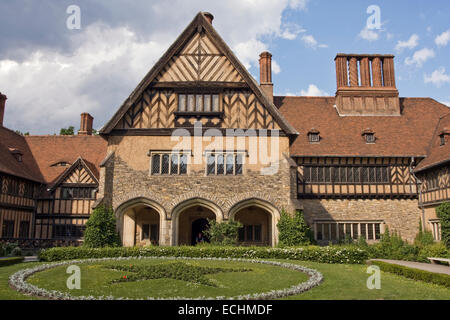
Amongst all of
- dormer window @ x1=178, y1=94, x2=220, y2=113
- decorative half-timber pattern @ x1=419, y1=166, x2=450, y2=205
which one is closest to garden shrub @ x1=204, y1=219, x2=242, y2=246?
dormer window @ x1=178, y1=94, x2=220, y2=113

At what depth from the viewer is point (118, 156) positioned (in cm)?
2012

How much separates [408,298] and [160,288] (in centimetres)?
620

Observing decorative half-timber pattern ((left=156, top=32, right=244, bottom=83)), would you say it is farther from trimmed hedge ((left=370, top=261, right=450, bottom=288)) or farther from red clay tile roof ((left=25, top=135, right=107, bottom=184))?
trimmed hedge ((left=370, top=261, right=450, bottom=288))

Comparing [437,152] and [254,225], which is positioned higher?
[437,152]

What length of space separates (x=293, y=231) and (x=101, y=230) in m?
9.55

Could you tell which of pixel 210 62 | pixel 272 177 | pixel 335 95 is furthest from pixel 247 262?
pixel 335 95

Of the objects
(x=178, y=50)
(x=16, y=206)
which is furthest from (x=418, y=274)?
(x=16, y=206)

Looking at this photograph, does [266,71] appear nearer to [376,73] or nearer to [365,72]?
[365,72]

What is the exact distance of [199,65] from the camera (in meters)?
21.2

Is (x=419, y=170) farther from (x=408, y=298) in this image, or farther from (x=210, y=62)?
(x=408, y=298)

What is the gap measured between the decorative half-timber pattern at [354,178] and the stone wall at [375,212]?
0.51 meters

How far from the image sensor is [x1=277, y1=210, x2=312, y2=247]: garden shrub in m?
18.5

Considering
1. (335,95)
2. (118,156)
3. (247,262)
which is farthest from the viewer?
(335,95)

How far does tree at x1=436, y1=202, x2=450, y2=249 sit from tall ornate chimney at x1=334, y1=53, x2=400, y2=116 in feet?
31.1
